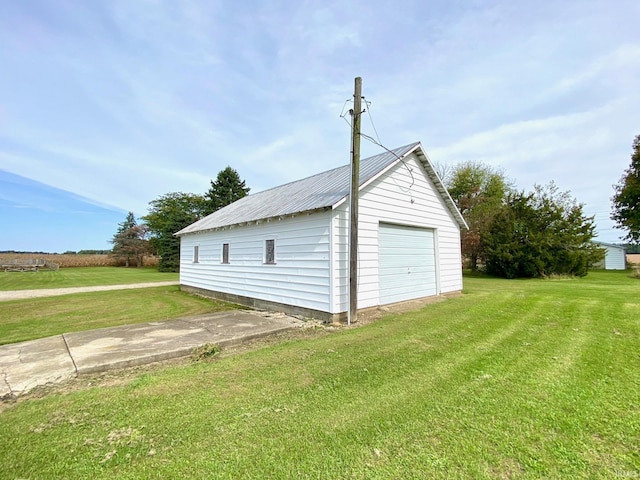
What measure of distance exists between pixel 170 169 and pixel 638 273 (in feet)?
102

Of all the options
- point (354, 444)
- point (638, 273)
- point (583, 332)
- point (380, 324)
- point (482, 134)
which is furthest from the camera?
point (638, 273)

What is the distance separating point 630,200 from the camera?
30.6 m

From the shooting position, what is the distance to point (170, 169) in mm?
18078

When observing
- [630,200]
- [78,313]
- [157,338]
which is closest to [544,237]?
[630,200]

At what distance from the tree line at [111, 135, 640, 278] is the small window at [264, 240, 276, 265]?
1066 centimetres

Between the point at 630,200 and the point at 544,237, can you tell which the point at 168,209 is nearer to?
the point at 544,237

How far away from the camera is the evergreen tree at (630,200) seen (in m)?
29.1

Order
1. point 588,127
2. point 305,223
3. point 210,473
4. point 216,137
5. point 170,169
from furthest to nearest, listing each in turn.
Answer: point 170,169, point 216,137, point 588,127, point 305,223, point 210,473

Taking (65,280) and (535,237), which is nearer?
(535,237)

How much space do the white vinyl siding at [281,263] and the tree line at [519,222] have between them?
10.6m

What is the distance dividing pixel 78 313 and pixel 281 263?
6.41 meters

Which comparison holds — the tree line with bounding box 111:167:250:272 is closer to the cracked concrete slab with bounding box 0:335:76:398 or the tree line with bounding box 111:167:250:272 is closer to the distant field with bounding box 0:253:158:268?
the distant field with bounding box 0:253:158:268

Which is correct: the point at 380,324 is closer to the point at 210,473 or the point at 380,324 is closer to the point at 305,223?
the point at 305,223

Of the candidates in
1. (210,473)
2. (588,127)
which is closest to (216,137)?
(210,473)
